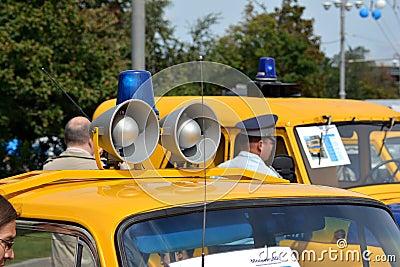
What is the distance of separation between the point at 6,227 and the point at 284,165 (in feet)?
10.4

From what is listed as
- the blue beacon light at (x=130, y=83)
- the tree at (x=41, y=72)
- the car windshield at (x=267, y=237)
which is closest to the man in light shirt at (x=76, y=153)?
the blue beacon light at (x=130, y=83)

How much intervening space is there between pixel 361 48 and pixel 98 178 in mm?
69550

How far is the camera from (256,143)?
452cm

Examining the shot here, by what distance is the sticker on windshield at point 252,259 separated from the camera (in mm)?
2927

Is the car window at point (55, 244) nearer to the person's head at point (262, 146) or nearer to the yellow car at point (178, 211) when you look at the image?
the yellow car at point (178, 211)

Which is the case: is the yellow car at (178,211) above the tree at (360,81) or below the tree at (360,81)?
below

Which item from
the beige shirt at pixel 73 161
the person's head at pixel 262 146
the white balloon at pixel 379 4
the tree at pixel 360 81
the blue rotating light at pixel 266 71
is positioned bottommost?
the beige shirt at pixel 73 161

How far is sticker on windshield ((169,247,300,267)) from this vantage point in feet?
9.60

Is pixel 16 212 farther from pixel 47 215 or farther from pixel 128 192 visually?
pixel 128 192

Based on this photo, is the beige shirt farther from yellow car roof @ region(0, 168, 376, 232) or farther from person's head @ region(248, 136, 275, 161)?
yellow car roof @ region(0, 168, 376, 232)

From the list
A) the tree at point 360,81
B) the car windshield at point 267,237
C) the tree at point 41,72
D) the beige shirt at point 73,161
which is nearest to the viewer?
the car windshield at point 267,237

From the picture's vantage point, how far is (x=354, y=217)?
342cm

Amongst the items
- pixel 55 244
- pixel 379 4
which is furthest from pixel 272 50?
pixel 55 244

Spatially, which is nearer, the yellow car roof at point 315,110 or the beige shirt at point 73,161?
the beige shirt at point 73,161
